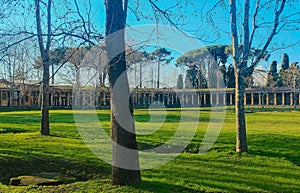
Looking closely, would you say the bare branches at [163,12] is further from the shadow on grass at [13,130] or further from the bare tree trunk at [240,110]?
the shadow on grass at [13,130]

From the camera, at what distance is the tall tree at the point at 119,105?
5.44 meters

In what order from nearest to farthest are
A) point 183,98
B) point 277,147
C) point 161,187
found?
1. point 161,187
2. point 277,147
3. point 183,98

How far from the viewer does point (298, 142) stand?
1030cm

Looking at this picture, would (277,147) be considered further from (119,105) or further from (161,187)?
(119,105)

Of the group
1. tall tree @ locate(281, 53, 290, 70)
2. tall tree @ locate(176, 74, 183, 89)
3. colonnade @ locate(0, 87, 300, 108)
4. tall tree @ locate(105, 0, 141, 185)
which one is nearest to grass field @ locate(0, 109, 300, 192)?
tall tree @ locate(105, 0, 141, 185)

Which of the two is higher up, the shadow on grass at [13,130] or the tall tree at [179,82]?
the tall tree at [179,82]

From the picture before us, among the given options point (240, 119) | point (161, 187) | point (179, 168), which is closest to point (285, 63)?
point (240, 119)

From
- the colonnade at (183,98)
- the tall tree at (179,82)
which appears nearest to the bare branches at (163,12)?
the colonnade at (183,98)

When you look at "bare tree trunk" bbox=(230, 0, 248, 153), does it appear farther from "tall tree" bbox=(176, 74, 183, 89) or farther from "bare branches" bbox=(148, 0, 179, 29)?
"tall tree" bbox=(176, 74, 183, 89)

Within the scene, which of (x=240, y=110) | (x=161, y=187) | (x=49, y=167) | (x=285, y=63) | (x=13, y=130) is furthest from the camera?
(x=285, y=63)

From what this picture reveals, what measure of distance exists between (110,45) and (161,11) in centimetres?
148

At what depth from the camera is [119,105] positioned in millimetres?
5441

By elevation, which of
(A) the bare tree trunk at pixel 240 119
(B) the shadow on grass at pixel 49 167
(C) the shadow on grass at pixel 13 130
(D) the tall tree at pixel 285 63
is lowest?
(B) the shadow on grass at pixel 49 167

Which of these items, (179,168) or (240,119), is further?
(240,119)
